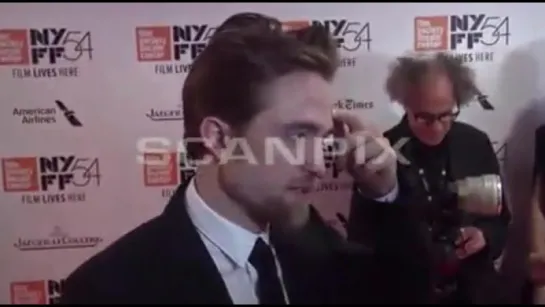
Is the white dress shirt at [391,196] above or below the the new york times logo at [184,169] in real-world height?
below

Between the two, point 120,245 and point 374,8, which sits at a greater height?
point 374,8

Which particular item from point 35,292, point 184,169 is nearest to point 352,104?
point 184,169

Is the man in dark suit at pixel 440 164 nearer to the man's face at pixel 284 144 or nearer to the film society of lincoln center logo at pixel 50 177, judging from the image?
the man's face at pixel 284 144

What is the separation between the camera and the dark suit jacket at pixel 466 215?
1.56m

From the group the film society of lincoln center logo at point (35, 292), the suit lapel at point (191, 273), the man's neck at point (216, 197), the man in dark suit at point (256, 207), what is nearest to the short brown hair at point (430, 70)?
the man in dark suit at point (256, 207)

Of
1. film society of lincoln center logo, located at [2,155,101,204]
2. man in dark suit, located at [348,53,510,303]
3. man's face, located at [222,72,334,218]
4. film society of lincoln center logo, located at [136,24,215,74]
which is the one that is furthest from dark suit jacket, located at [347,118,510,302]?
film society of lincoln center logo, located at [2,155,101,204]

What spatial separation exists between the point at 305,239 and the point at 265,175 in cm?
15

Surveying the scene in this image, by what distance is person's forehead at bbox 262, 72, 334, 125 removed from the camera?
149cm

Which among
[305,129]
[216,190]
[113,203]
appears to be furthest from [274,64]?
[113,203]

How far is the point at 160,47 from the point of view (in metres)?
1.54

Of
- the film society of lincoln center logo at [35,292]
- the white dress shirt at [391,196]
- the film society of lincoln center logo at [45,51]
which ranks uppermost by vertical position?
the film society of lincoln center logo at [45,51]

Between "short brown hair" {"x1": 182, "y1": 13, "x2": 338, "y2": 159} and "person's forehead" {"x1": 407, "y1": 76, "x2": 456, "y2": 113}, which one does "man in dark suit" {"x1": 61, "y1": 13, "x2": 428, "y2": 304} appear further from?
"person's forehead" {"x1": 407, "y1": 76, "x2": 456, "y2": 113}

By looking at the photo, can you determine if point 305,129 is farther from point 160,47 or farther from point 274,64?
point 160,47

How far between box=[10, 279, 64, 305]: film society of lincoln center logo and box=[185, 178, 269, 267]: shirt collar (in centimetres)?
30
